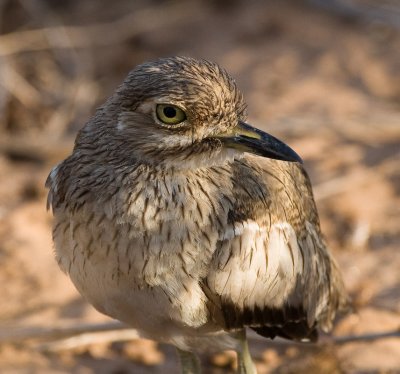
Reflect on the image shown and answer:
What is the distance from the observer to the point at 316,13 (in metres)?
7.05

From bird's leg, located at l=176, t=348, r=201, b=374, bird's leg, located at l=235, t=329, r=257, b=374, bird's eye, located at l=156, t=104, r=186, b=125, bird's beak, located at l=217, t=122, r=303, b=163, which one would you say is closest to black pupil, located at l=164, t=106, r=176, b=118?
bird's eye, located at l=156, t=104, r=186, b=125

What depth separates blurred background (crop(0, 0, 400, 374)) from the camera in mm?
4613

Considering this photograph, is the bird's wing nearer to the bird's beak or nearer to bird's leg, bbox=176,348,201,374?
the bird's beak

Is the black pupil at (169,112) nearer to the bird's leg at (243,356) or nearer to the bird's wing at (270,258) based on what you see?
the bird's wing at (270,258)

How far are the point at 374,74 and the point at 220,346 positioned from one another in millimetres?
3204

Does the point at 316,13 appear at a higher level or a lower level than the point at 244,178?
higher

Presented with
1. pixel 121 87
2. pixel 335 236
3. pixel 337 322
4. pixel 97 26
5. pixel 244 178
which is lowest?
pixel 337 322

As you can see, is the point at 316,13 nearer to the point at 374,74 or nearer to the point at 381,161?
the point at 374,74

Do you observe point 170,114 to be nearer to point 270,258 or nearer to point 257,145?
point 257,145

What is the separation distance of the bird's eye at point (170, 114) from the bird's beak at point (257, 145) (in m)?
0.15

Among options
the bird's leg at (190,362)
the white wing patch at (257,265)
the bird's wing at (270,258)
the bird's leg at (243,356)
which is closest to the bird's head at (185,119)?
the bird's wing at (270,258)

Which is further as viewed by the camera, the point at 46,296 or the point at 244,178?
the point at 46,296

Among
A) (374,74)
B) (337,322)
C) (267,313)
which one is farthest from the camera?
(374,74)

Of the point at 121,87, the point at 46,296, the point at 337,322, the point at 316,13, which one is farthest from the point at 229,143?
the point at 316,13
